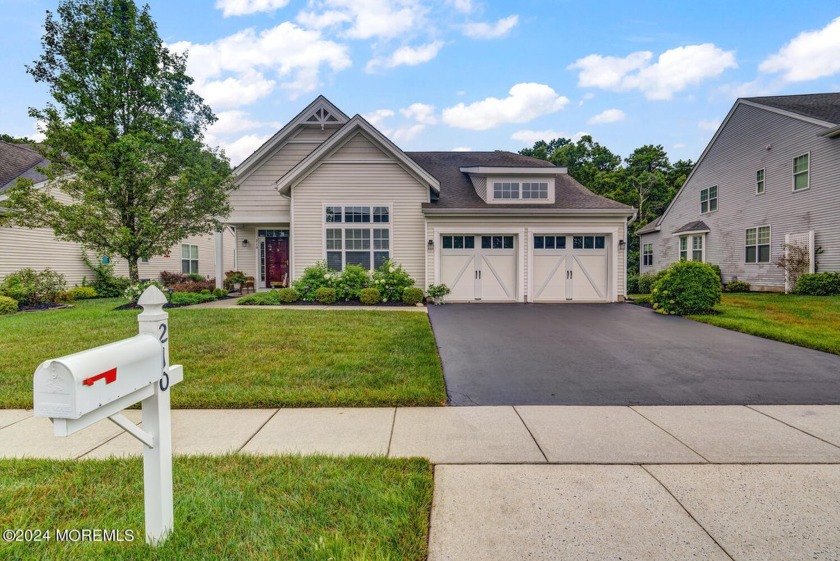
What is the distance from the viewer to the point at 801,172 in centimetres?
1598

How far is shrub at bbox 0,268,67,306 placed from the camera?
1205 cm

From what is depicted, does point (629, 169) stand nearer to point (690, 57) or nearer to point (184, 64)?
point (690, 57)

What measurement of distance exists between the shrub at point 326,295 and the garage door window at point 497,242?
5.54 metres

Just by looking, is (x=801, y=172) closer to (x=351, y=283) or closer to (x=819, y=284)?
(x=819, y=284)

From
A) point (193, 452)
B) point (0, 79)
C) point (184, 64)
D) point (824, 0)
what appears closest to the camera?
point (193, 452)

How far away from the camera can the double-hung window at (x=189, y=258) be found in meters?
20.2

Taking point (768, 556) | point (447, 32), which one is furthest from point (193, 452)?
point (447, 32)

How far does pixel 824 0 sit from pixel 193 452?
20374 millimetres

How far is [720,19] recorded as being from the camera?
505 inches

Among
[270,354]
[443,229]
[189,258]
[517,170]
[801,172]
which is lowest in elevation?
[270,354]

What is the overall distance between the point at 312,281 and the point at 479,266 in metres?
5.84

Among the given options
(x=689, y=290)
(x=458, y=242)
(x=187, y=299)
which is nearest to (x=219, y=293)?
(x=187, y=299)

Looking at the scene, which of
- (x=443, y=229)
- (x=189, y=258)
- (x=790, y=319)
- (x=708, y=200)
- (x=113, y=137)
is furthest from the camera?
(x=708, y=200)

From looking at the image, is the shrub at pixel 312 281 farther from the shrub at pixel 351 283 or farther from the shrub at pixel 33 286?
the shrub at pixel 33 286
